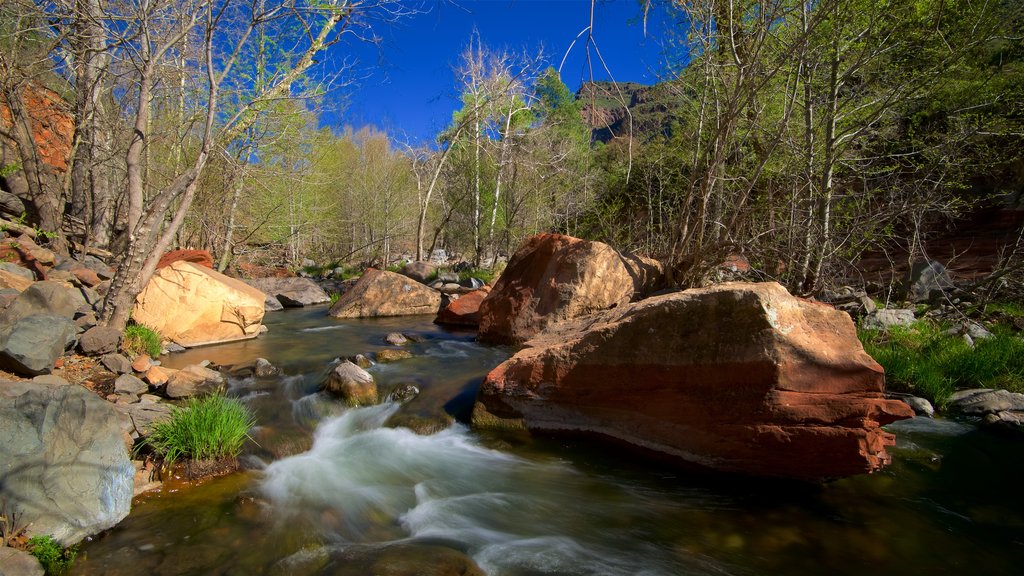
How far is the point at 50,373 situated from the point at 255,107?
4994 mm

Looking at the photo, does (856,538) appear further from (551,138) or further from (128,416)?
(551,138)

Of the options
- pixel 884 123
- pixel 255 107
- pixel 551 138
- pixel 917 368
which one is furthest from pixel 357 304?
pixel 551 138

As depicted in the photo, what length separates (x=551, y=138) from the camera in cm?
2197

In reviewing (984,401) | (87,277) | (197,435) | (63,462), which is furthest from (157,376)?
(984,401)

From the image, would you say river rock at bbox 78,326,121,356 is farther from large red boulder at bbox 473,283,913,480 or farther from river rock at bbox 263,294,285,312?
river rock at bbox 263,294,285,312

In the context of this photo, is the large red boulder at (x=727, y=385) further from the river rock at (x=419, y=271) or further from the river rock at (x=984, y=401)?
the river rock at (x=419, y=271)

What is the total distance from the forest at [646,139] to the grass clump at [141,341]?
1.26 ft

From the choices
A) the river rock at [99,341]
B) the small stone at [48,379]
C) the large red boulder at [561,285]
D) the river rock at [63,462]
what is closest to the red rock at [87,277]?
the river rock at [99,341]

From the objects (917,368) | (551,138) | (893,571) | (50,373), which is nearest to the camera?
(893,571)

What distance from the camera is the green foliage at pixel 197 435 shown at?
4199mm

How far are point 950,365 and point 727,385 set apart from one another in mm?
4441

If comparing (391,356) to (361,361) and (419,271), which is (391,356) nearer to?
(361,361)

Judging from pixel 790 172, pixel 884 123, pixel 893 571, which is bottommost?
pixel 893 571

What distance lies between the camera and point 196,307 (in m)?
8.21
